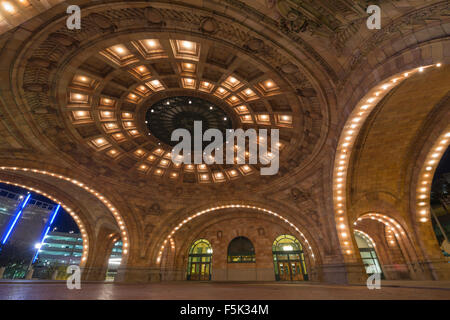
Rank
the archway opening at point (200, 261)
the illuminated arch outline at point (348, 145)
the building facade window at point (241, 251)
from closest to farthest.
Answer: the illuminated arch outline at point (348, 145)
the building facade window at point (241, 251)
the archway opening at point (200, 261)

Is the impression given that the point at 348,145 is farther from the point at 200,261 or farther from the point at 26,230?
the point at 26,230

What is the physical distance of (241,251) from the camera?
20.2 meters

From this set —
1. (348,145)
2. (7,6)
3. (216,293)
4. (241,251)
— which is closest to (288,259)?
(241,251)

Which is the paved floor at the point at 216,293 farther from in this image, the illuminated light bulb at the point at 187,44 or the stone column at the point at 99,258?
the stone column at the point at 99,258

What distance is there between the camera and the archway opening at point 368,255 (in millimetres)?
17125

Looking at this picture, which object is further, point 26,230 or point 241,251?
point 26,230

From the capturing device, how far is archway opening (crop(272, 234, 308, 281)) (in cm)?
1834

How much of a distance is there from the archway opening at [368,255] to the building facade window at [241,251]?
9621 millimetres

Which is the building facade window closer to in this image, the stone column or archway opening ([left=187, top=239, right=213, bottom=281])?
archway opening ([left=187, top=239, right=213, bottom=281])

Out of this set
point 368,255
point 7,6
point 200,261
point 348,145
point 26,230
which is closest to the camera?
point 7,6

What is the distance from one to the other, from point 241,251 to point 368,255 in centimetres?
1150

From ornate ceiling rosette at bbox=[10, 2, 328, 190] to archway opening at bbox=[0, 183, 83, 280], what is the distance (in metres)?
31.6

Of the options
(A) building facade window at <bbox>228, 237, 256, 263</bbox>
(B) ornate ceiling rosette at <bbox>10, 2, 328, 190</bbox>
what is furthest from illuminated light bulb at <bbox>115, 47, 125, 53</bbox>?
(A) building facade window at <bbox>228, 237, 256, 263</bbox>

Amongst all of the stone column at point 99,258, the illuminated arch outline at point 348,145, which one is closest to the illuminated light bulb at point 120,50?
the illuminated arch outline at point 348,145
